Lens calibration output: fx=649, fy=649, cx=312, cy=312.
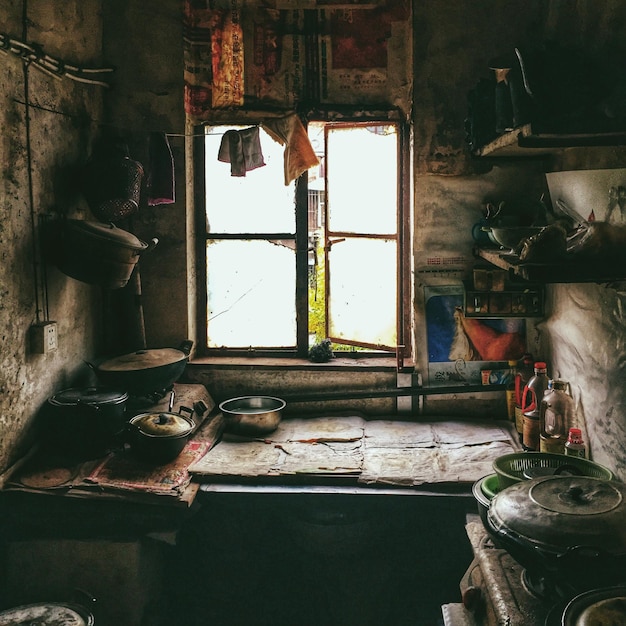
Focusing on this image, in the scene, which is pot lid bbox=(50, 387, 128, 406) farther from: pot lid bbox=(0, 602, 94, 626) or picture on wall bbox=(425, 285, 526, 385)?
picture on wall bbox=(425, 285, 526, 385)

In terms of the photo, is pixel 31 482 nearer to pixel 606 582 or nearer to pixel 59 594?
pixel 59 594

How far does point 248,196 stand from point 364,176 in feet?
2.73

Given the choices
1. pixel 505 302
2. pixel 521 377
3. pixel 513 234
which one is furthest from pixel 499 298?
pixel 513 234

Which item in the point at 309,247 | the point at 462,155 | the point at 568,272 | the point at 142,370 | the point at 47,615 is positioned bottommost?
the point at 47,615

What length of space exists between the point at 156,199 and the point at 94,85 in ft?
2.88

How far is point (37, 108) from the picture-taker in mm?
3623

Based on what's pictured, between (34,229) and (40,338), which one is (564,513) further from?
(34,229)

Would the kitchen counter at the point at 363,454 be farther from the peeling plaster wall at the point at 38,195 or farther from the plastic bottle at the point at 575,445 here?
the peeling plaster wall at the point at 38,195

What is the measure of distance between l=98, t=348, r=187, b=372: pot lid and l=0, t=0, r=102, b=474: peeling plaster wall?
0.34 meters

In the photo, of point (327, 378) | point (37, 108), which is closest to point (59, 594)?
point (327, 378)

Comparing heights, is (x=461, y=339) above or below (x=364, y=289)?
below

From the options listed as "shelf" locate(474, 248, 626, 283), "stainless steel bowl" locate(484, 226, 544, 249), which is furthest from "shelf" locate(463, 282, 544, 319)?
"shelf" locate(474, 248, 626, 283)

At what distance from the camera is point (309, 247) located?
4.66 meters

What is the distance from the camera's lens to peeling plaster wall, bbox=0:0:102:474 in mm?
3385
